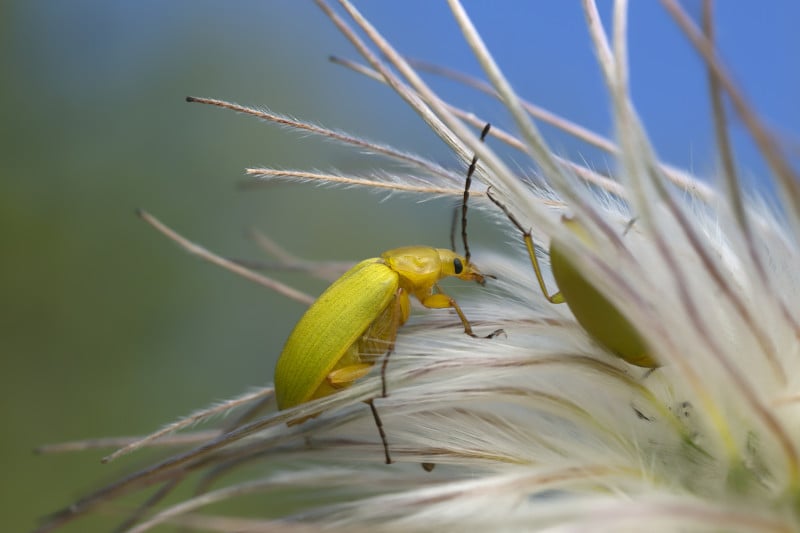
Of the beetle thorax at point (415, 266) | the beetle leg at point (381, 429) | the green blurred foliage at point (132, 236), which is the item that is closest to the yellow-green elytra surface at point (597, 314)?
the beetle leg at point (381, 429)

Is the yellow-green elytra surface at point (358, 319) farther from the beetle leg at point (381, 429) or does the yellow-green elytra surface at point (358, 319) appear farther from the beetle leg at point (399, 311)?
the beetle leg at point (381, 429)

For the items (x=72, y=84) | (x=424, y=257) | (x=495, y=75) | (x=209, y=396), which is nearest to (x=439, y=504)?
(x=495, y=75)

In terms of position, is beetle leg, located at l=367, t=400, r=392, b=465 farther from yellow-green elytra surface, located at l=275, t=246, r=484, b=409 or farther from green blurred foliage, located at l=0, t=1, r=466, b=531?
green blurred foliage, located at l=0, t=1, r=466, b=531

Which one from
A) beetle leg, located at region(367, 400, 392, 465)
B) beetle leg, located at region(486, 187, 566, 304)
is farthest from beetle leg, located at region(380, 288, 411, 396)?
beetle leg, located at region(486, 187, 566, 304)

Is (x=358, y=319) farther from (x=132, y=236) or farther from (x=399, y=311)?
(x=132, y=236)

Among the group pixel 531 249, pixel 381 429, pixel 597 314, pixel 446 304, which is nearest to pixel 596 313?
pixel 597 314

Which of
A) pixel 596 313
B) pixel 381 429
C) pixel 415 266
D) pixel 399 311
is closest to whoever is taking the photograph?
pixel 596 313
